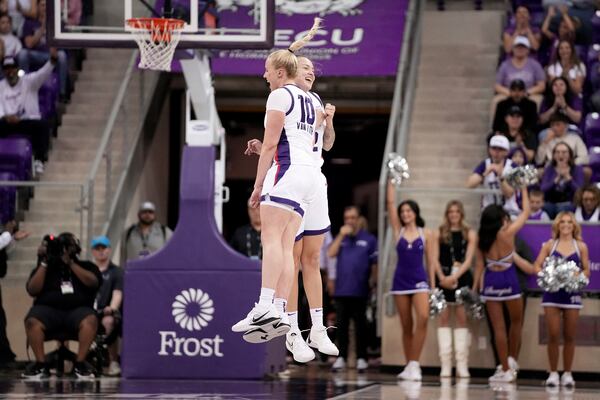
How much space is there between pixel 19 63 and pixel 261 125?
22.5ft

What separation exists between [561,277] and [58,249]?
18.5 ft

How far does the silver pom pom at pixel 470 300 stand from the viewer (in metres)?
15.7

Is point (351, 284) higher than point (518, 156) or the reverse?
the reverse

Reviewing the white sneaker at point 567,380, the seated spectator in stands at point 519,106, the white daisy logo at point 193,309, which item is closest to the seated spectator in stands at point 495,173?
the seated spectator in stands at point 519,106

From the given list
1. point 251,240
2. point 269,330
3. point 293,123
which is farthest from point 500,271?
point 269,330

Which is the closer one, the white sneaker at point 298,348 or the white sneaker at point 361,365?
the white sneaker at point 298,348

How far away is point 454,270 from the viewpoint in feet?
52.1

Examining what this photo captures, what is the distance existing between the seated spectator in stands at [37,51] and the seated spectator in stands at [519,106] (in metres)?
6.41

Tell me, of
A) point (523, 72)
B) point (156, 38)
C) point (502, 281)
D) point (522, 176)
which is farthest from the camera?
point (523, 72)

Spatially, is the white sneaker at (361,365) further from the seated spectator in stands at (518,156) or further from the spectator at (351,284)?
the seated spectator in stands at (518,156)

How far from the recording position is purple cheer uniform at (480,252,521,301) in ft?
50.1

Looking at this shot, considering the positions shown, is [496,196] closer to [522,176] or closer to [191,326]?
[522,176]

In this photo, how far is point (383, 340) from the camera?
54.0 feet

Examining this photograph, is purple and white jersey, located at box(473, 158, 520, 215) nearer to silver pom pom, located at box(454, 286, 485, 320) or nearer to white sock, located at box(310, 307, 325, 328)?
silver pom pom, located at box(454, 286, 485, 320)
